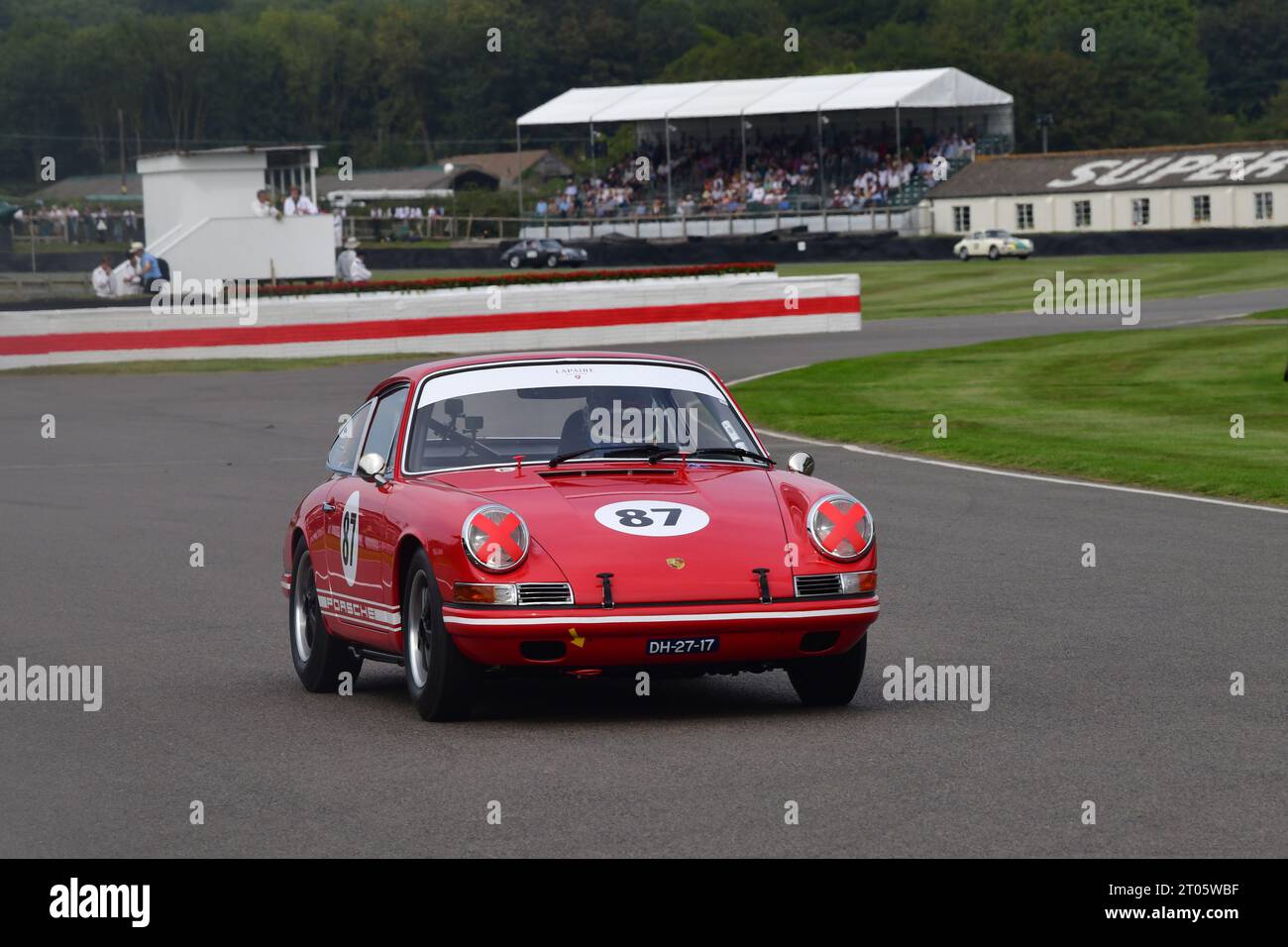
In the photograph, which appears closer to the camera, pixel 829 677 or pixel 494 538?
pixel 494 538

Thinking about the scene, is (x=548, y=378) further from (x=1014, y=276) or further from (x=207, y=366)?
(x=1014, y=276)

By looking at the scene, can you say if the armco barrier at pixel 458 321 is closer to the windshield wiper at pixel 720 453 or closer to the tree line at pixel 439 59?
the windshield wiper at pixel 720 453

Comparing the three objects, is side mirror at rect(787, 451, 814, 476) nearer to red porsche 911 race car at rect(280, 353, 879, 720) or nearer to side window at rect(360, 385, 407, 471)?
red porsche 911 race car at rect(280, 353, 879, 720)

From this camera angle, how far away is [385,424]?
9.52m

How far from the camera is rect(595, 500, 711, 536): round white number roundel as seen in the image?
7.98m

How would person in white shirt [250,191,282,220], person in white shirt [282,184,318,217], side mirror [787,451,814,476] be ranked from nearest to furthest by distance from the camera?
side mirror [787,451,814,476], person in white shirt [250,191,282,220], person in white shirt [282,184,318,217]

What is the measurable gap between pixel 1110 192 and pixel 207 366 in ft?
167

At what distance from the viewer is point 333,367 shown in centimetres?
3391

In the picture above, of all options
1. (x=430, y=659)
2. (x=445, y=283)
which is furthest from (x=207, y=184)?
(x=430, y=659)

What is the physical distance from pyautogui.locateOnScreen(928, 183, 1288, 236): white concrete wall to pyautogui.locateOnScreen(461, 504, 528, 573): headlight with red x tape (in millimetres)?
71265

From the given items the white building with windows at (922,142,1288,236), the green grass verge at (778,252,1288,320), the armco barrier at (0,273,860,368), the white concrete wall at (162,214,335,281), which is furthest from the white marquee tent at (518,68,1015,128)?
the armco barrier at (0,273,860,368)

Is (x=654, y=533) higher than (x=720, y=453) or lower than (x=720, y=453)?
lower
